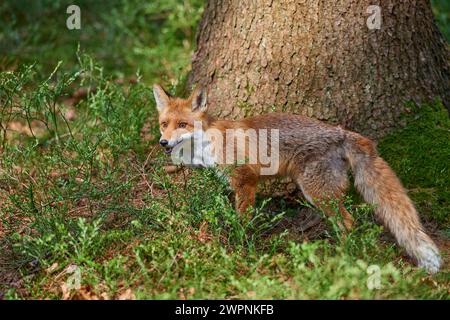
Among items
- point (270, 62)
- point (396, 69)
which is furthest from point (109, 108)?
point (396, 69)

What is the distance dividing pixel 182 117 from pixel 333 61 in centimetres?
141

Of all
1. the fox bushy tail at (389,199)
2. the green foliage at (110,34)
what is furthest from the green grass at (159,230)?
the green foliage at (110,34)

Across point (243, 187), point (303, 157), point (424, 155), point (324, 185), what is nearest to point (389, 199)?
point (324, 185)

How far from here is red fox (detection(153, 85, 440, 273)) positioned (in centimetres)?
505

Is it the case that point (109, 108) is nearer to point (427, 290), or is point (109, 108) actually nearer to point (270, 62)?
point (270, 62)

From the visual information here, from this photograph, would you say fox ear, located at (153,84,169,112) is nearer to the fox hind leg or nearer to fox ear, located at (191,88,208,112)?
fox ear, located at (191,88,208,112)

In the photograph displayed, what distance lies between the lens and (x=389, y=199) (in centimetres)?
500

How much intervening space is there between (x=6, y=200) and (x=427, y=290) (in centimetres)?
342

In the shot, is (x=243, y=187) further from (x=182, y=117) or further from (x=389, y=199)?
(x=389, y=199)

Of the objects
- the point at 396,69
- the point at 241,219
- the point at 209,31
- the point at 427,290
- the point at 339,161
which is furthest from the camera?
the point at 209,31

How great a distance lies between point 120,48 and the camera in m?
9.37

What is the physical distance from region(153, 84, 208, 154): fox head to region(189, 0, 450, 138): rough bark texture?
499 millimetres

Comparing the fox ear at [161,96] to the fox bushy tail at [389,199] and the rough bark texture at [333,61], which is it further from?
the fox bushy tail at [389,199]

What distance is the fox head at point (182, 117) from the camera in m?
5.53
